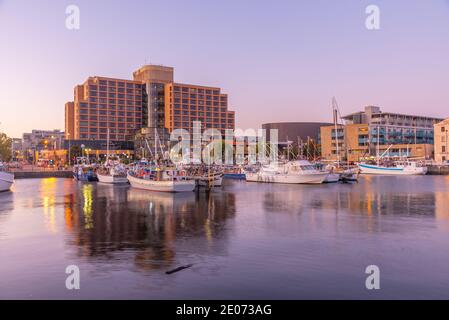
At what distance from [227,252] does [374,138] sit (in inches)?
6357

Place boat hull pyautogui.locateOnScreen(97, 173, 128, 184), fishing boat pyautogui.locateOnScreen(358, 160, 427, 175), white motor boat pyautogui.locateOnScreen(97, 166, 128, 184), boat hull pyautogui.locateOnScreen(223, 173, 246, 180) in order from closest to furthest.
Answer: boat hull pyautogui.locateOnScreen(97, 173, 128, 184)
white motor boat pyautogui.locateOnScreen(97, 166, 128, 184)
boat hull pyautogui.locateOnScreen(223, 173, 246, 180)
fishing boat pyautogui.locateOnScreen(358, 160, 427, 175)

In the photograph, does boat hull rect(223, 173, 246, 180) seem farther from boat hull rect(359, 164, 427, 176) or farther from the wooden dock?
the wooden dock

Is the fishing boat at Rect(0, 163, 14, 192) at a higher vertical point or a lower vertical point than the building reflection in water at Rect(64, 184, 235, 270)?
higher

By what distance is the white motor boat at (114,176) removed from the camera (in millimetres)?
79812

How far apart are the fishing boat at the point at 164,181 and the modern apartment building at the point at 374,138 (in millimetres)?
112046

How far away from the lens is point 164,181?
5503cm

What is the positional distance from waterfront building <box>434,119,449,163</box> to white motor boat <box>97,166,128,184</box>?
111 metres

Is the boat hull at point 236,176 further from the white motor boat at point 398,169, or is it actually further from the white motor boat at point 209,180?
the white motor boat at point 398,169

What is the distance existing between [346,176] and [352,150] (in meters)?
96.1

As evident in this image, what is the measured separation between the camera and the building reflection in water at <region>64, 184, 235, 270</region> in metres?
21.1

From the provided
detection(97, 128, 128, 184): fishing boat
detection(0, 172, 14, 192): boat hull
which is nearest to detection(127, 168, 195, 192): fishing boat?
detection(97, 128, 128, 184): fishing boat

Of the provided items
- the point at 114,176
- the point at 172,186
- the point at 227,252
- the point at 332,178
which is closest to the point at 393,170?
the point at 332,178

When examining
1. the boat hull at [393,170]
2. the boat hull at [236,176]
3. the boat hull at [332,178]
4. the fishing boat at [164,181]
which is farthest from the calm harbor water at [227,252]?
the boat hull at [393,170]
